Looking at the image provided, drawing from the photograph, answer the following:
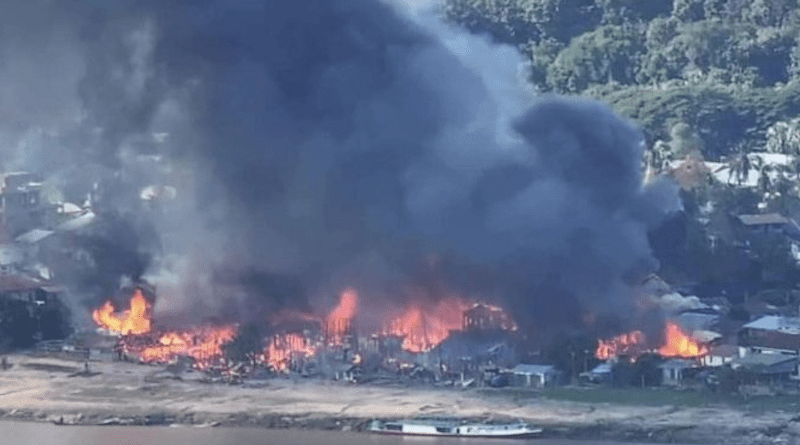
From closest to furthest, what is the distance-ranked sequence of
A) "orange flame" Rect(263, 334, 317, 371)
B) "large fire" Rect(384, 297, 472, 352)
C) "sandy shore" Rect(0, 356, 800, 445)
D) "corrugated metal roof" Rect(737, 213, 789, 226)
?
"sandy shore" Rect(0, 356, 800, 445)
"orange flame" Rect(263, 334, 317, 371)
"large fire" Rect(384, 297, 472, 352)
"corrugated metal roof" Rect(737, 213, 789, 226)

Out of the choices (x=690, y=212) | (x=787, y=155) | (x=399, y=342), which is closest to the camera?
(x=399, y=342)

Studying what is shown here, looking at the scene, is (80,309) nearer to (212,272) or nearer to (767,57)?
(212,272)

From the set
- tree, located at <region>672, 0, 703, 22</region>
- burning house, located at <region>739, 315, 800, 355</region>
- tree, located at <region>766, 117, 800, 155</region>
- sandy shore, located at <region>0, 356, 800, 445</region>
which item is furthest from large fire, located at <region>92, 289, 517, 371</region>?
tree, located at <region>672, 0, 703, 22</region>

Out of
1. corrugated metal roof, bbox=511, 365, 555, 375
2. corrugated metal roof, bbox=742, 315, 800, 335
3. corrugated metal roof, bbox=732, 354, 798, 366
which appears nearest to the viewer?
corrugated metal roof, bbox=732, 354, 798, 366

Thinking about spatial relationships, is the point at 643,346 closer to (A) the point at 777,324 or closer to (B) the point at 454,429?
(A) the point at 777,324

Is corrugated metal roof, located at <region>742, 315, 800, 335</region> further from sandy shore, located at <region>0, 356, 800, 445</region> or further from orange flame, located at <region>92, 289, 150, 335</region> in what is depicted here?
orange flame, located at <region>92, 289, 150, 335</region>

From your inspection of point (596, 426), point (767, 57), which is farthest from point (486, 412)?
point (767, 57)
